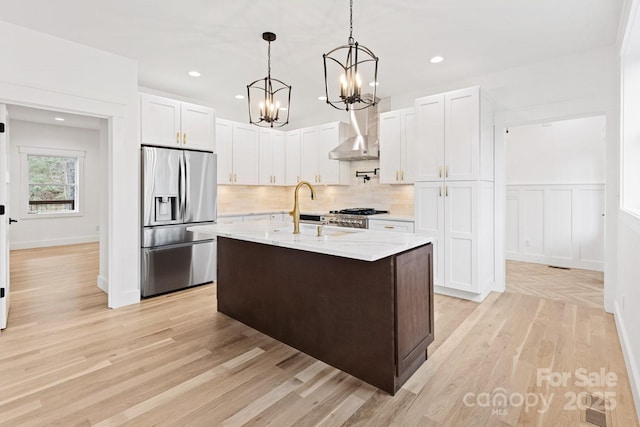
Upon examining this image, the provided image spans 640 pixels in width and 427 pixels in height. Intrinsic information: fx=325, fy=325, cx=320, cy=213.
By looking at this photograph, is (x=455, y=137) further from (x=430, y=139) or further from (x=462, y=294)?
(x=462, y=294)

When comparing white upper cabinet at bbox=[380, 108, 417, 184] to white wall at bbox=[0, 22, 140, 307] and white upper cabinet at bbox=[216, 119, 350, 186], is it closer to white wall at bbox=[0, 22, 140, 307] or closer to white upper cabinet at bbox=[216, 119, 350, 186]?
white upper cabinet at bbox=[216, 119, 350, 186]

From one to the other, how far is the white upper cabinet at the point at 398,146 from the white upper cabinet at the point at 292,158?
1763 mm

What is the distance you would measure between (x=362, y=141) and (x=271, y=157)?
1798 millimetres

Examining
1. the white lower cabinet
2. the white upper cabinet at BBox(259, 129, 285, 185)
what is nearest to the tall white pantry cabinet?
the white lower cabinet

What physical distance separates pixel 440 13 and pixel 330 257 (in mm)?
2301

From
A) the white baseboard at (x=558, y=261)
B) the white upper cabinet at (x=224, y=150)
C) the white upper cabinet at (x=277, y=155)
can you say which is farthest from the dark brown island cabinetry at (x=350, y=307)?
the white baseboard at (x=558, y=261)

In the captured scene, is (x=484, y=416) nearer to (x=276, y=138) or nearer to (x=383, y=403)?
(x=383, y=403)

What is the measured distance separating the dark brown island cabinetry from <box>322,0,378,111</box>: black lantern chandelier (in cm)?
108

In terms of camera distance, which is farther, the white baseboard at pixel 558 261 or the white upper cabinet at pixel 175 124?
the white baseboard at pixel 558 261

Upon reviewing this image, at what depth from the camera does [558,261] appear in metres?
5.42

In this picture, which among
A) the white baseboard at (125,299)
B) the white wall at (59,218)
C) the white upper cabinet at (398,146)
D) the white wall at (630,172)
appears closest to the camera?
the white wall at (630,172)

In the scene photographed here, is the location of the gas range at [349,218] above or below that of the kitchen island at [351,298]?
above

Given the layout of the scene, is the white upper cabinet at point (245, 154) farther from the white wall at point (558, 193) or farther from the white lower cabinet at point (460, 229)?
the white wall at point (558, 193)

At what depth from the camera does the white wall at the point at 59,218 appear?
682 centimetres
